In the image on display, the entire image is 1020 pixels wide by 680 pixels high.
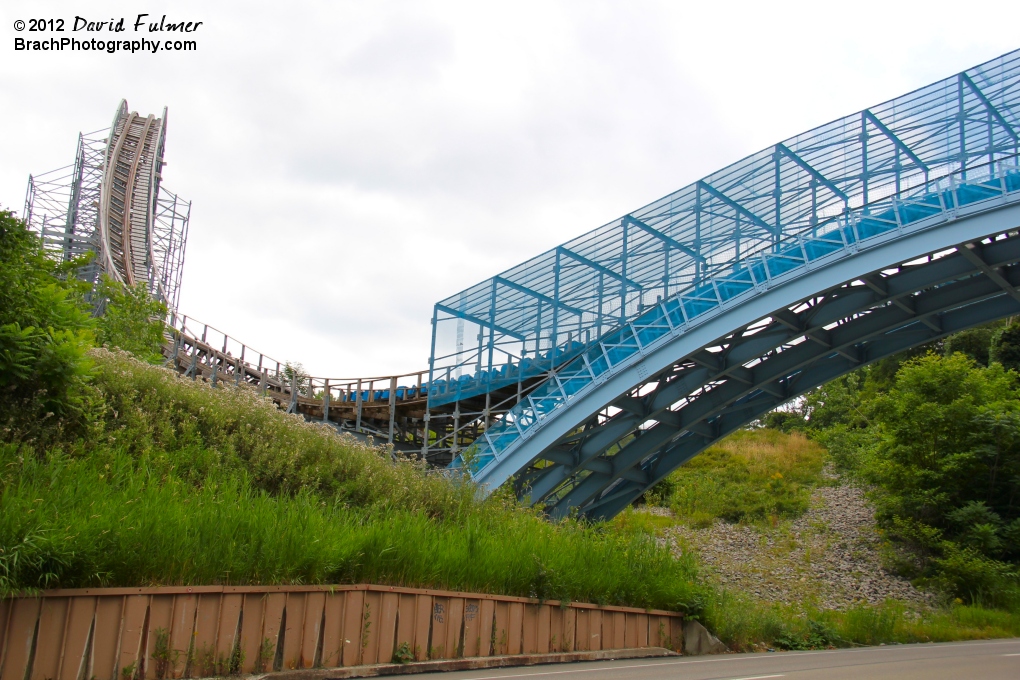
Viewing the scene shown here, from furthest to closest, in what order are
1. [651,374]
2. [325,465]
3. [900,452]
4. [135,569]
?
[900,452], [651,374], [325,465], [135,569]

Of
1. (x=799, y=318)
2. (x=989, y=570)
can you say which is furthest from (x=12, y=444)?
(x=989, y=570)

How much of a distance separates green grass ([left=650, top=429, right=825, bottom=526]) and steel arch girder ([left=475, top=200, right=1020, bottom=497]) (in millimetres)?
10570

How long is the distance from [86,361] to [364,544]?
3.46 m

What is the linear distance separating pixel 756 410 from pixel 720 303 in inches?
288

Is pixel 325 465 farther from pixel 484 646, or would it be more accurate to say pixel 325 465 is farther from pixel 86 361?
pixel 86 361

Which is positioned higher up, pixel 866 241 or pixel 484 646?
pixel 866 241

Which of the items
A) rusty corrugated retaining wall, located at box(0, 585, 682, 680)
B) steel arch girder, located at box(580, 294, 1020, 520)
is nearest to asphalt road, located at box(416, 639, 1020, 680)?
rusty corrugated retaining wall, located at box(0, 585, 682, 680)

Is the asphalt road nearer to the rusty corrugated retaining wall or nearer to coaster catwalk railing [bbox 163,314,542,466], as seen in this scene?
the rusty corrugated retaining wall

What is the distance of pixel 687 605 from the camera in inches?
542

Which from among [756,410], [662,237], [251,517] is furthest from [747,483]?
[251,517]

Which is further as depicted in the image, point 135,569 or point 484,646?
point 484,646

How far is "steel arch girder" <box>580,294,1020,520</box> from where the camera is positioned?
74.2ft

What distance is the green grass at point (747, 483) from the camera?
103 ft

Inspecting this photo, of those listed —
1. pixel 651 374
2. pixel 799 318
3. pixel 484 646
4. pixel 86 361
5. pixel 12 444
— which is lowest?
pixel 484 646
